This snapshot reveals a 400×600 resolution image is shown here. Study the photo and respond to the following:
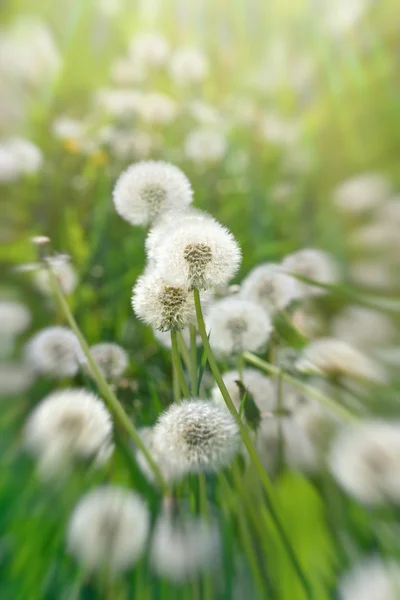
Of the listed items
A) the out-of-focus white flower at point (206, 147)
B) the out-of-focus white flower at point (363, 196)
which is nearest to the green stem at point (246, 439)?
the out-of-focus white flower at point (363, 196)

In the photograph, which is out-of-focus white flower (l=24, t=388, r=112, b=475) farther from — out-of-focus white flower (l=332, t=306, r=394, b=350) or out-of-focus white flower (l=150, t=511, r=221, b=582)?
out-of-focus white flower (l=332, t=306, r=394, b=350)

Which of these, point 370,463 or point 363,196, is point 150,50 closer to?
point 363,196

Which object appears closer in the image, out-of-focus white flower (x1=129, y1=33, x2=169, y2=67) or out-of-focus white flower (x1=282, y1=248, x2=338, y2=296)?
out-of-focus white flower (x1=282, y1=248, x2=338, y2=296)

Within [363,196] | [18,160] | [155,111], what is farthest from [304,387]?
[155,111]

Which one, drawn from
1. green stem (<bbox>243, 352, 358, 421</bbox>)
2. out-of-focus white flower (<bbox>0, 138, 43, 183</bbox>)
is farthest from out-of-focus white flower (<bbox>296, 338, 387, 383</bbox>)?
out-of-focus white flower (<bbox>0, 138, 43, 183</bbox>)

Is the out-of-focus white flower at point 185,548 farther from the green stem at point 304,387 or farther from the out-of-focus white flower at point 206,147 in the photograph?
the out-of-focus white flower at point 206,147

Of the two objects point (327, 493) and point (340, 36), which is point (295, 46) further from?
point (327, 493)

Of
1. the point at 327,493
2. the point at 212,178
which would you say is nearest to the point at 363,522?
the point at 327,493
